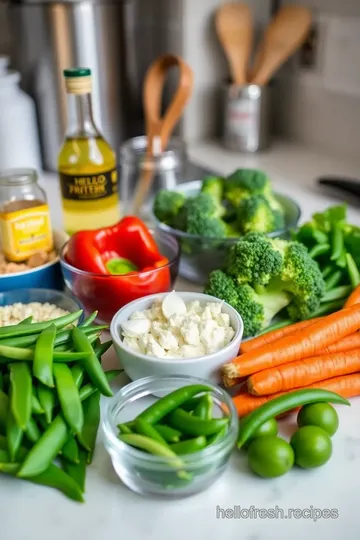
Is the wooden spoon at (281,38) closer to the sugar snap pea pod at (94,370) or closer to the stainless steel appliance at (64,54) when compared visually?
the stainless steel appliance at (64,54)

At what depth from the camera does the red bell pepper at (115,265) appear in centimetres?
94

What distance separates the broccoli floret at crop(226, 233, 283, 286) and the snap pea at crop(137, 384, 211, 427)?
9.6 inches

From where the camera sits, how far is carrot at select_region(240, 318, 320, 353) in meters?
0.86

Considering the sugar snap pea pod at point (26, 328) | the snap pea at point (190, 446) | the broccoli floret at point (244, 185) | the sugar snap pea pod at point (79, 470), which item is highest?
the broccoli floret at point (244, 185)

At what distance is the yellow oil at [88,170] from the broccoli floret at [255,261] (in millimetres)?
314

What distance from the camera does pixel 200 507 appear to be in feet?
2.14

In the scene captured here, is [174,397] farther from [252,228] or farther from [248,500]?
[252,228]

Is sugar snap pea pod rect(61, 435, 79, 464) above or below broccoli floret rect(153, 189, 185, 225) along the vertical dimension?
below

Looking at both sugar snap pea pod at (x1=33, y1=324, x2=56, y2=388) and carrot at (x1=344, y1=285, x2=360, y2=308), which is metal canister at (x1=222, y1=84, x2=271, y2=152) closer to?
carrot at (x1=344, y1=285, x2=360, y2=308)

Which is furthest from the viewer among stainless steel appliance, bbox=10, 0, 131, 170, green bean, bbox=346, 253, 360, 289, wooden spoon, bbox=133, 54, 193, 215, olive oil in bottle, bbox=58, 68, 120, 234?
stainless steel appliance, bbox=10, 0, 131, 170

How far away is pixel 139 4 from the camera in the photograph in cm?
190

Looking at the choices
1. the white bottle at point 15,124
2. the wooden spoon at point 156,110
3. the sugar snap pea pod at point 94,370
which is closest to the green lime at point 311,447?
the sugar snap pea pod at point 94,370

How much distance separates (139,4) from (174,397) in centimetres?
156

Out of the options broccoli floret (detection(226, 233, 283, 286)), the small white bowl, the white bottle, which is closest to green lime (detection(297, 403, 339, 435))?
the small white bowl
